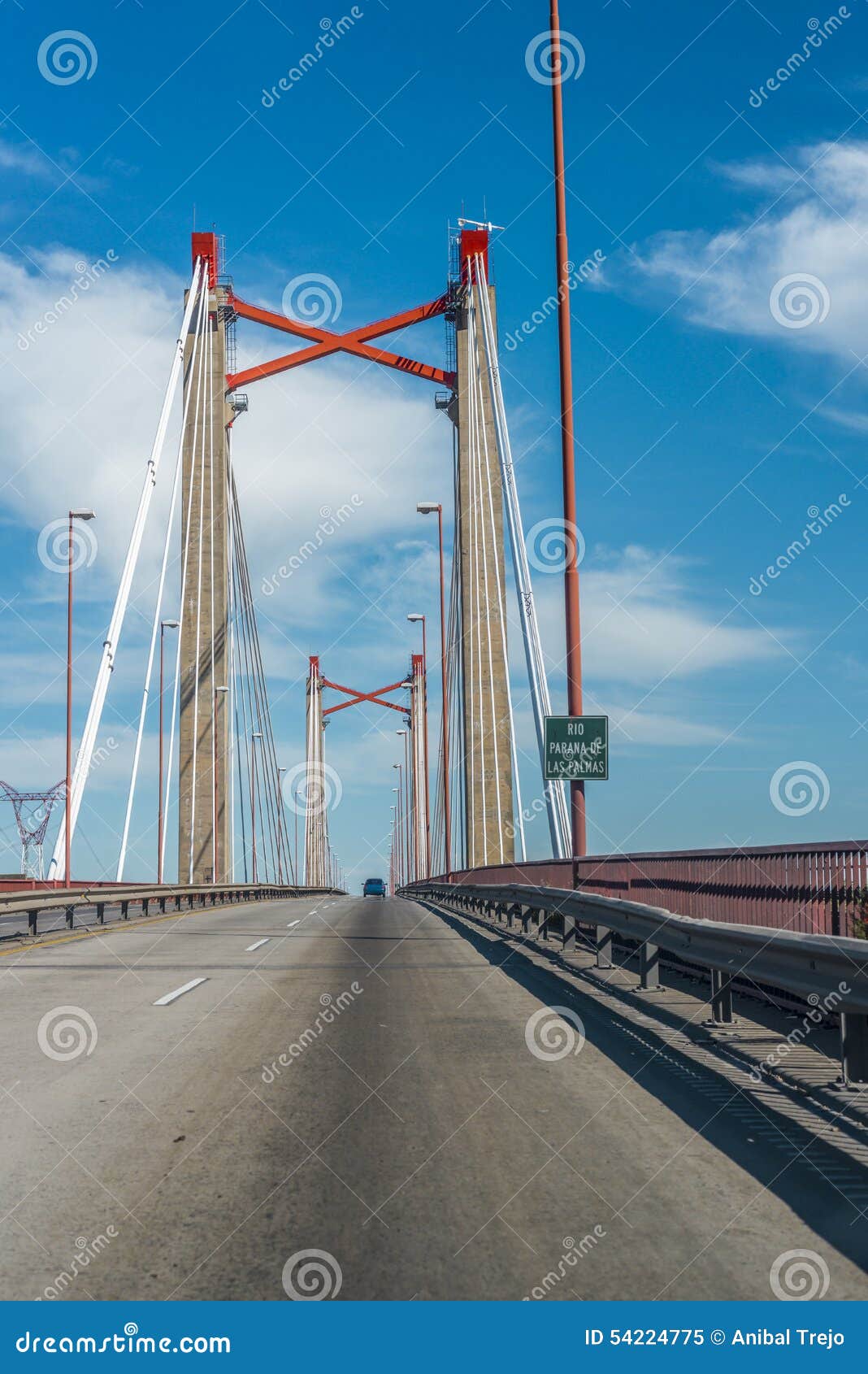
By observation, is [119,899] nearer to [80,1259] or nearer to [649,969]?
[649,969]

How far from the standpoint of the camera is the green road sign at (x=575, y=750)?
53.3 ft

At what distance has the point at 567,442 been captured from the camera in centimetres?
1798

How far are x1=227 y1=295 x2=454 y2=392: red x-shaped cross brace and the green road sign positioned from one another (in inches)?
1113

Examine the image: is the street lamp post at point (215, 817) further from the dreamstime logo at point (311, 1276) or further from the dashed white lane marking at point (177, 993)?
the dreamstime logo at point (311, 1276)

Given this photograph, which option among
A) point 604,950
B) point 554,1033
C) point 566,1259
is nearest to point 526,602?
point 604,950

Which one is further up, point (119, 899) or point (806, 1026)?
point (119, 899)

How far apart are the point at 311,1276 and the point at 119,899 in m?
20.4

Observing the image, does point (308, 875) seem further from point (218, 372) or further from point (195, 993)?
point (195, 993)

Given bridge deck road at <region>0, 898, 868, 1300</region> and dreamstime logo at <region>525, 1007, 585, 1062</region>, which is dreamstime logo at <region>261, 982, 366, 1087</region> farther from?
dreamstime logo at <region>525, 1007, 585, 1062</region>

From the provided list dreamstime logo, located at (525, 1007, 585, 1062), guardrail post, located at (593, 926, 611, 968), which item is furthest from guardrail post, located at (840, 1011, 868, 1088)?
guardrail post, located at (593, 926, 611, 968)

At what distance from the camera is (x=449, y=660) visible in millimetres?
52250

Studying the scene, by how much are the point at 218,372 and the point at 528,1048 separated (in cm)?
3842

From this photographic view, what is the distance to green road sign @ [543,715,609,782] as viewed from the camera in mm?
16234

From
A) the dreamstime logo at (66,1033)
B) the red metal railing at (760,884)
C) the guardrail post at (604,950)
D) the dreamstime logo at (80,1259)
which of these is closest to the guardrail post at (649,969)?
the red metal railing at (760,884)
